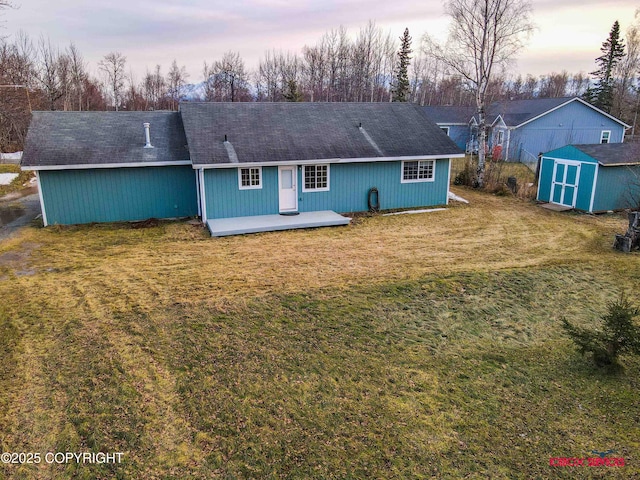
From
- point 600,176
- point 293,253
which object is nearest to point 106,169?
point 293,253

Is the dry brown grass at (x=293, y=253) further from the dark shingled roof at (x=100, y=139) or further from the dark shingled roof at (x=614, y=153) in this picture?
the dark shingled roof at (x=100, y=139)

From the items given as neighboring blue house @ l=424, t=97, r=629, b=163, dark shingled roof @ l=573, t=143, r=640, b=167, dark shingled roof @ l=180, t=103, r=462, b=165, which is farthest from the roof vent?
neighboring blue house @ l=424, t=97, r=629, b=163

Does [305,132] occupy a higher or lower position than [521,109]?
lower

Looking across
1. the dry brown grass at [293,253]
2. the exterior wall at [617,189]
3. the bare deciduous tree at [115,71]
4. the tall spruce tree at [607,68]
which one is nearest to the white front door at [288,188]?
the dry brown grass at [293,253]

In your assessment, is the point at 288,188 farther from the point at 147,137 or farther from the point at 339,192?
the point at 147,137

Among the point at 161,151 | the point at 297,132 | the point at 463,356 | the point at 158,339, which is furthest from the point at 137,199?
the point at 463,356

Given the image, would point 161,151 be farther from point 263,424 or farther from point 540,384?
point 540,384

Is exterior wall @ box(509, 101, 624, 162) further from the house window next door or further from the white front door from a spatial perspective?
the white front door
